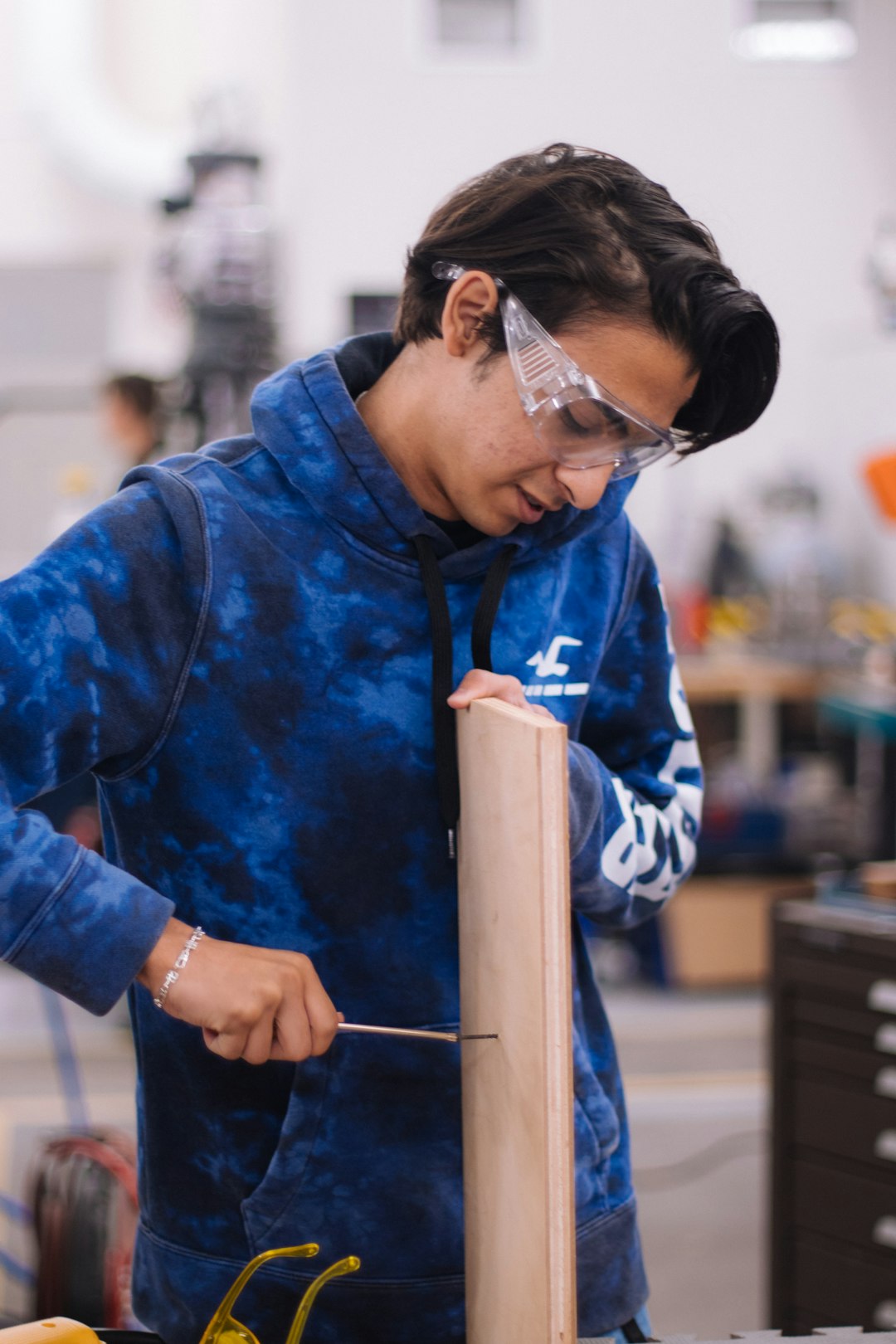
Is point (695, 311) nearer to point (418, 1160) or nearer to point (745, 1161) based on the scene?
point (418, 1160)

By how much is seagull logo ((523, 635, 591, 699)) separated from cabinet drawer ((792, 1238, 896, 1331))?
132 centimetres

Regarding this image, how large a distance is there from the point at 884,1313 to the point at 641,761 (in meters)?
1.23

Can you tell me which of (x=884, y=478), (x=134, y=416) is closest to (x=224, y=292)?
(x=134, y=416)

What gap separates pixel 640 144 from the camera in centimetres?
567

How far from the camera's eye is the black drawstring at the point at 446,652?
3.04 feet

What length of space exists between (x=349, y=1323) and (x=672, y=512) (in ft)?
15.8

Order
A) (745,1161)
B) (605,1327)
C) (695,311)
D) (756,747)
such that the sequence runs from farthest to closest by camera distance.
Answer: (756,747), (745,1161), (605,1327), (695,311)

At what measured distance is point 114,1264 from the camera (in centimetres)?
187

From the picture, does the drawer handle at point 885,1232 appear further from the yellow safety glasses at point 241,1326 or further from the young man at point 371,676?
the yellow safety glasses at point 241,1326

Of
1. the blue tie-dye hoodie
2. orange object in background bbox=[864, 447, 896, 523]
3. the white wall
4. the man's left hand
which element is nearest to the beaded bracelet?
the blue tie-dye hoodie

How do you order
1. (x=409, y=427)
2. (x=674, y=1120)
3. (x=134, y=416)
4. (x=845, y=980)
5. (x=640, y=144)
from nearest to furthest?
(x=409, y=427)
(x=845, y=980)
(x=674, y=1120)
(x=134, y=416)
(x=640, y=144)


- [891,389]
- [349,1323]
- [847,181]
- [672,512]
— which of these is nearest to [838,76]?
[847,181]

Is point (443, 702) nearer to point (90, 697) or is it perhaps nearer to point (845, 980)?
point (90, 697)

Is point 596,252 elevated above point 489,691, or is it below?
above
